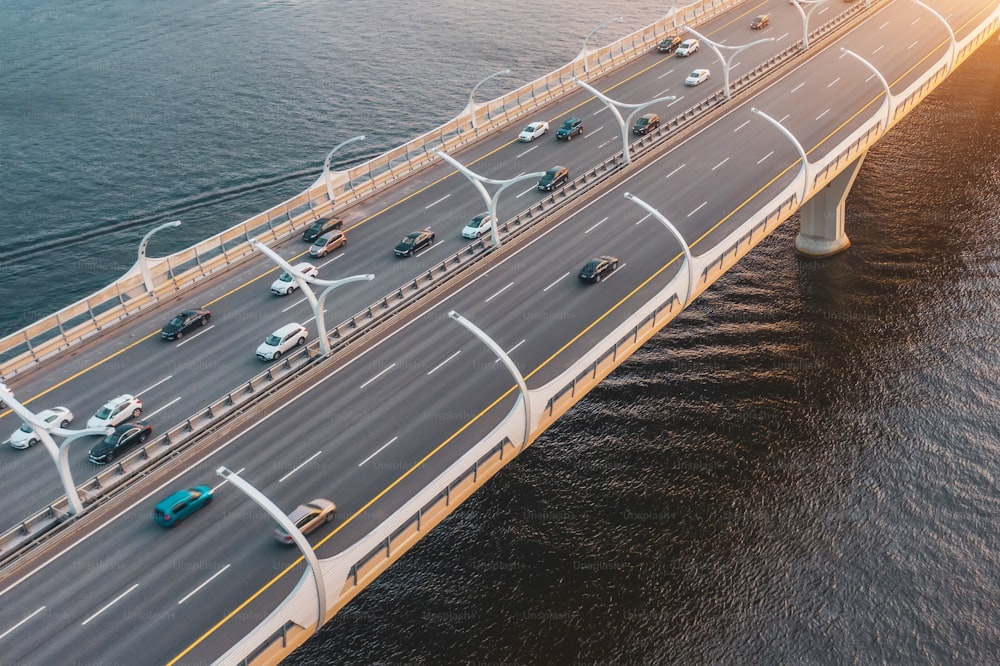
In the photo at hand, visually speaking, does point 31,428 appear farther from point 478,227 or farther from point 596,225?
point 596,225

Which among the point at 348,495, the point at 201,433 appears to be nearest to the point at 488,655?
the point at 348,495

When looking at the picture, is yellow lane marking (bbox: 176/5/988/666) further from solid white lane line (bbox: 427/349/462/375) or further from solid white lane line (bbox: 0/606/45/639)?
solid white lane line (bbox: 0/606/45/639)

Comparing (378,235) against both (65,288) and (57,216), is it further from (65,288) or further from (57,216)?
(57,216)

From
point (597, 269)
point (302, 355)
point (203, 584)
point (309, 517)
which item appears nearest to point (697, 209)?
point (597, 269)

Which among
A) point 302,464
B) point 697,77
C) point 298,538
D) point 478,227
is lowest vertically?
point 302,464

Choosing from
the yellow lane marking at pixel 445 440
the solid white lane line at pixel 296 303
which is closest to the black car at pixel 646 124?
the yellow lane marking at pixel 445 440
